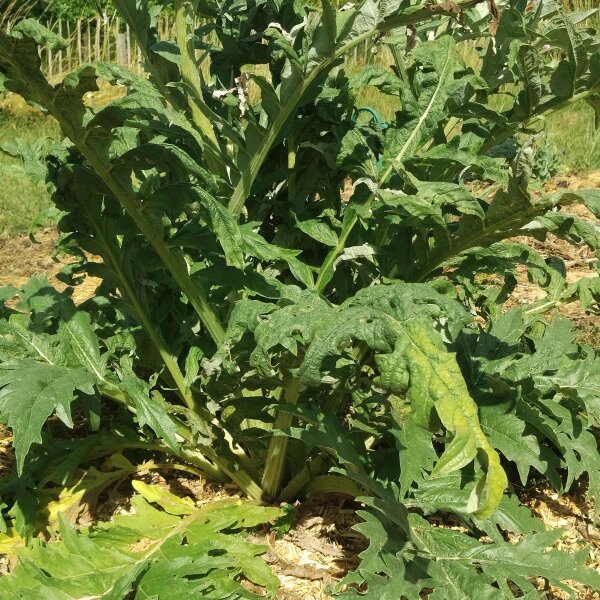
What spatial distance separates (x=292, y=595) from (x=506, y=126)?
1.32 m

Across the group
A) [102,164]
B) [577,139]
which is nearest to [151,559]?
[102,164]

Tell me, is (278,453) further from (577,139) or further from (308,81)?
(577,139)

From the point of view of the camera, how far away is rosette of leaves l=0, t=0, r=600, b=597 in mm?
1836

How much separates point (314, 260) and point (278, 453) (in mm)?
600

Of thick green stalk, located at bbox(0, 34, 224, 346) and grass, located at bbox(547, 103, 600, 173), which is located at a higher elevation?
thick green stalk, located at bbox(0, 34, 224, 346)

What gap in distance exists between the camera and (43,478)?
2.48m

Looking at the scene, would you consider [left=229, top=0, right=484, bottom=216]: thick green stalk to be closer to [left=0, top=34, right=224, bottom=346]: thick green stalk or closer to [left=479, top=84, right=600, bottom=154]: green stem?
[left=0, top=34, right=224, bottom=346]: thick green stalk

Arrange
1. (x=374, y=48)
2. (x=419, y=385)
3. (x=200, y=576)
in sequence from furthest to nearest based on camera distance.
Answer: (x=374, y=48) < (x=200, y=576) < (x=419, y=385)

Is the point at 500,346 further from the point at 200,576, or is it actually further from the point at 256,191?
the point at 200,576

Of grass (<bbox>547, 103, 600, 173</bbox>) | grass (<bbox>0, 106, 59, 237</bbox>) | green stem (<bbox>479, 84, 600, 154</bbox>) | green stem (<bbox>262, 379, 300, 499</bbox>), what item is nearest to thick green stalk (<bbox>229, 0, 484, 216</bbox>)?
green stem (<bbox>479, 84, 600, 154</bbox>)

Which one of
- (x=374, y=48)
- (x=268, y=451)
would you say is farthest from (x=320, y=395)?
(x=374, y=48)

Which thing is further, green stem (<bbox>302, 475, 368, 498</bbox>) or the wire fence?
the wire fence

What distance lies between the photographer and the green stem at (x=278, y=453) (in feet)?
6.80

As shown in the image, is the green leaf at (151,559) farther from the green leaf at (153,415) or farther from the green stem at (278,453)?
the green leaf at (153,415)
